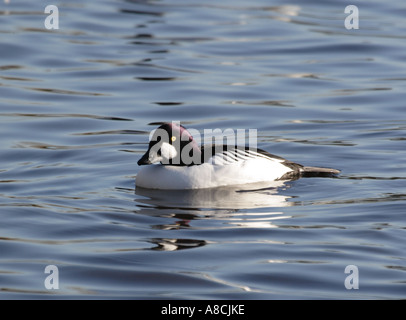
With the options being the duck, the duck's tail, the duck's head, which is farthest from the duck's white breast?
the duck's tail

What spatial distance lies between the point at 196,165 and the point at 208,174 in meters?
0.21

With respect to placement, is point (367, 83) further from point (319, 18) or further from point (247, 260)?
point (247, 260)

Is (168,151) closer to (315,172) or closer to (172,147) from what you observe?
(172,147)

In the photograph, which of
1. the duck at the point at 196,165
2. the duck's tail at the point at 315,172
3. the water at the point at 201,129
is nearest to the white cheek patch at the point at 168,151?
the duck at the point at 196,165

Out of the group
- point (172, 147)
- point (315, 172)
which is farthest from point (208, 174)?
point (315, 172)

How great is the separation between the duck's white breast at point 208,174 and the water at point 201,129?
177mm

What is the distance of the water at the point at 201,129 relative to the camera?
8.70 m

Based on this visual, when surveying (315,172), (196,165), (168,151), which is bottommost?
(315,172)

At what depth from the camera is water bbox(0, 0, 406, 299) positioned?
8703 mm

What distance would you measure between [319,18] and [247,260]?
14942 mm

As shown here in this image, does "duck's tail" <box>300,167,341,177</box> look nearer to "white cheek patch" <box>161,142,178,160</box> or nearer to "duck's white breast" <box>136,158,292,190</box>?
"duck's white breast" <box>136,158,292,190</box>

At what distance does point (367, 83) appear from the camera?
57.9 feet

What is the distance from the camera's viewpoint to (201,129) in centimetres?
1488
